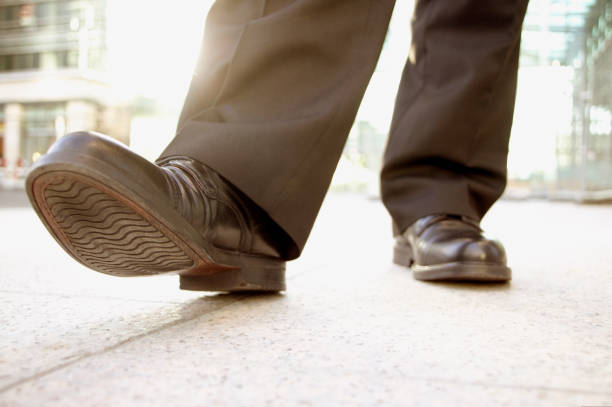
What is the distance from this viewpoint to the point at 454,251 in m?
0.94

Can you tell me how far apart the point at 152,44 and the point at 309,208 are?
908 centimetres

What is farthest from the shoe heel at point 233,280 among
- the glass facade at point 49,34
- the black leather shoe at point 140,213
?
the glass facade at point 49,34

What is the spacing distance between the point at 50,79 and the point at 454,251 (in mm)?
15084

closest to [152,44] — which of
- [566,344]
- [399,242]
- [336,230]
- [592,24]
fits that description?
[592,24]

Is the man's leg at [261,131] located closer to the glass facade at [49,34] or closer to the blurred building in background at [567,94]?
the blurred building in background at [567,94]

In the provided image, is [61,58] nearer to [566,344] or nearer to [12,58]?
[12,58]

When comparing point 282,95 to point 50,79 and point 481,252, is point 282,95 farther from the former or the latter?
point 50,79

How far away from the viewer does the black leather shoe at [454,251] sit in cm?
92

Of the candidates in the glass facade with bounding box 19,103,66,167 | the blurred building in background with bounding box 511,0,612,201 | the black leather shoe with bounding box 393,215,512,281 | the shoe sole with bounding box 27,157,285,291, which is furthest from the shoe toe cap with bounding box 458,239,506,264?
the glass facade with bounding box 19,103,66,167

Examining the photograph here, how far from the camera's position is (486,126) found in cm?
110

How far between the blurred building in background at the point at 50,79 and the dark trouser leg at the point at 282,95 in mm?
11420

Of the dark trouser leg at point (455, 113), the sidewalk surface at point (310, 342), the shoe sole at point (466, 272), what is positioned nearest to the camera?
the sidewalk surface at point (310, 342)

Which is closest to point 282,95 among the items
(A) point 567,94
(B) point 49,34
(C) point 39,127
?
(A) point 567,94

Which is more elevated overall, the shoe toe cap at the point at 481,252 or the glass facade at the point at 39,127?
the glass facade at the point at 39,127
